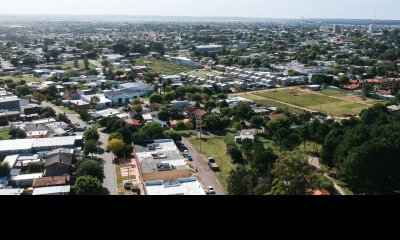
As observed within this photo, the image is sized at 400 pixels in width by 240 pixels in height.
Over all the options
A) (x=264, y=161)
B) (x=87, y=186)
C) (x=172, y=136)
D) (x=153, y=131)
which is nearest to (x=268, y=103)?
(x=172, y=136)

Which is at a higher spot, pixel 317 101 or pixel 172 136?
pixel 172 136

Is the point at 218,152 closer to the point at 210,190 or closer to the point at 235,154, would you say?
the point at 235,154

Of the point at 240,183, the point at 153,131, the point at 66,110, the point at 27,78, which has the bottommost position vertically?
the point at 66,110

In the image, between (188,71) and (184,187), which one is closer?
(184,187)

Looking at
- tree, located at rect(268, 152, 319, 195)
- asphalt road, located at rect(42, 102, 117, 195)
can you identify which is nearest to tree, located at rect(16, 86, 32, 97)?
asphalt road, located at rect(42, 102, 117, 195)
